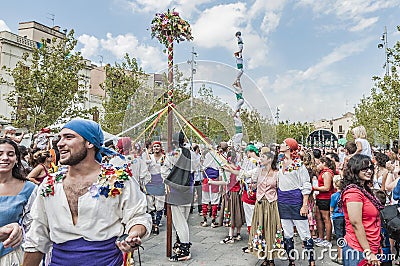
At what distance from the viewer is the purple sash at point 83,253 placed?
7.20 feet

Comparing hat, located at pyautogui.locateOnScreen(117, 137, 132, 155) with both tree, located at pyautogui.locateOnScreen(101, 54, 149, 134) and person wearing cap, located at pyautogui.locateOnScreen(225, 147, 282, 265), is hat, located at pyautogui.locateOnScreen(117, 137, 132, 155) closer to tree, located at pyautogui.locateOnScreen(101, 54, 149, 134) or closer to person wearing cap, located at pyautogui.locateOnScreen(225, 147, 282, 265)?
person wearing cap, located at pyautogui.locateOnScreen(225, 147, 282, 265)

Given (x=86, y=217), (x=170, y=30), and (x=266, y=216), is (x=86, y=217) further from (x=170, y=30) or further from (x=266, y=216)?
(x=170, y=30)

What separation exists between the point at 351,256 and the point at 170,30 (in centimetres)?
431

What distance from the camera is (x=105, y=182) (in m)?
2.32

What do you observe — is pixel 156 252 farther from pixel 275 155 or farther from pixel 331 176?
pixel 331 176

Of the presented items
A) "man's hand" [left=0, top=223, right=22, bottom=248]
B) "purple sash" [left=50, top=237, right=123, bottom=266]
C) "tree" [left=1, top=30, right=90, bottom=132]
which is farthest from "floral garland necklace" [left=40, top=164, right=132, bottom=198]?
"tree" [left=1, top=30, right=90, bottom=132]

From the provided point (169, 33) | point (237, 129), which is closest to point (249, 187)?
point (237, 129)

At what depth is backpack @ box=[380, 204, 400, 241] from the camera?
3221 mm

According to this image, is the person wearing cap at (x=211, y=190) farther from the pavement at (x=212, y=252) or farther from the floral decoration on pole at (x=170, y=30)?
the floral decoration on pole at (x=170, y=30)

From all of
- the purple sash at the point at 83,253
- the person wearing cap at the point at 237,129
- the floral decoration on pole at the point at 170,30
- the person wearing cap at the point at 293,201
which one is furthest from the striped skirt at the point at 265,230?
the purple sash at the point at 83,253

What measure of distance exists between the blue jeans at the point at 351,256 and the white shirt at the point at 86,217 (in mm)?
2009

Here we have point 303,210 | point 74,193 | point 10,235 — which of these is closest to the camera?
point 74,193

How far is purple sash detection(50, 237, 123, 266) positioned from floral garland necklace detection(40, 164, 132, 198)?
1.11 ft

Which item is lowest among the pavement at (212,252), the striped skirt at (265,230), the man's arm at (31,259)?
the pavement at (212,252)
